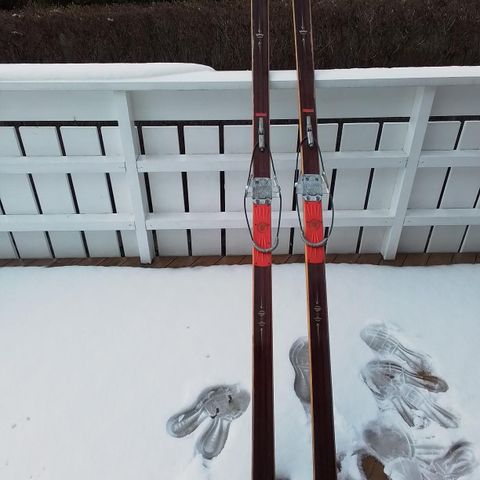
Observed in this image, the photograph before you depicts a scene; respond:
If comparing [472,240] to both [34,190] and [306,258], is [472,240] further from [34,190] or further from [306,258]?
[34,190]

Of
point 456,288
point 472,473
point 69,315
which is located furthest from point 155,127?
point 472,473

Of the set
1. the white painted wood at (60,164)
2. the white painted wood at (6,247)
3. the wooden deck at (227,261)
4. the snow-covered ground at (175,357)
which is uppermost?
the white painted wood at (60,164)

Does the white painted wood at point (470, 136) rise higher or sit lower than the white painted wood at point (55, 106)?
lower

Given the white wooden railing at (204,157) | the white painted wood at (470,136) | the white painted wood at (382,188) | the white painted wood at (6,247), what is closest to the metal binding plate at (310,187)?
the white wooden railing at (204,157)

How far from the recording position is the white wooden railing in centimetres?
200

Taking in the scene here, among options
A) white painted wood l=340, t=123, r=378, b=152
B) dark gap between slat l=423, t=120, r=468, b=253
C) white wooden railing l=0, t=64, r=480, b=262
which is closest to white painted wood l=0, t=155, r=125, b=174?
white wooden railing l=0, t=64, r=480, b=262

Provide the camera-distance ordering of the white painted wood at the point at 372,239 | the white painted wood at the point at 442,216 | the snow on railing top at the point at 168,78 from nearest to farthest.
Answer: the snow on railing top at the point at 168,78 < the white painted wood at the point at 442,216 < the white painted wood at the point at 372,239

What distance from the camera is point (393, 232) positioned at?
2504 mm

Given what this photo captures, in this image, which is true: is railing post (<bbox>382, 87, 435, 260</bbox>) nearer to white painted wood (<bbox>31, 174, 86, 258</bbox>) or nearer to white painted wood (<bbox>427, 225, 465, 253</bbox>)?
white painted wood (<bbox>427, 225, 465, 253</bbox>)

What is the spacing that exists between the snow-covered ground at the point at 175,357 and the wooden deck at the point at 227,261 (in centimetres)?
7

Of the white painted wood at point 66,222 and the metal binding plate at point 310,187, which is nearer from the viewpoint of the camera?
the metal binding plate at point 310,187

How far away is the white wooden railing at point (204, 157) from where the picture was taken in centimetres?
200

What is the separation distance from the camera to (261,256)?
68.6 inches

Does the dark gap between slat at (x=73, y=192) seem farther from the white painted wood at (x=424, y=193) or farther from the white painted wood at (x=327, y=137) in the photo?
the white painted wood at (x=424, y=193)
